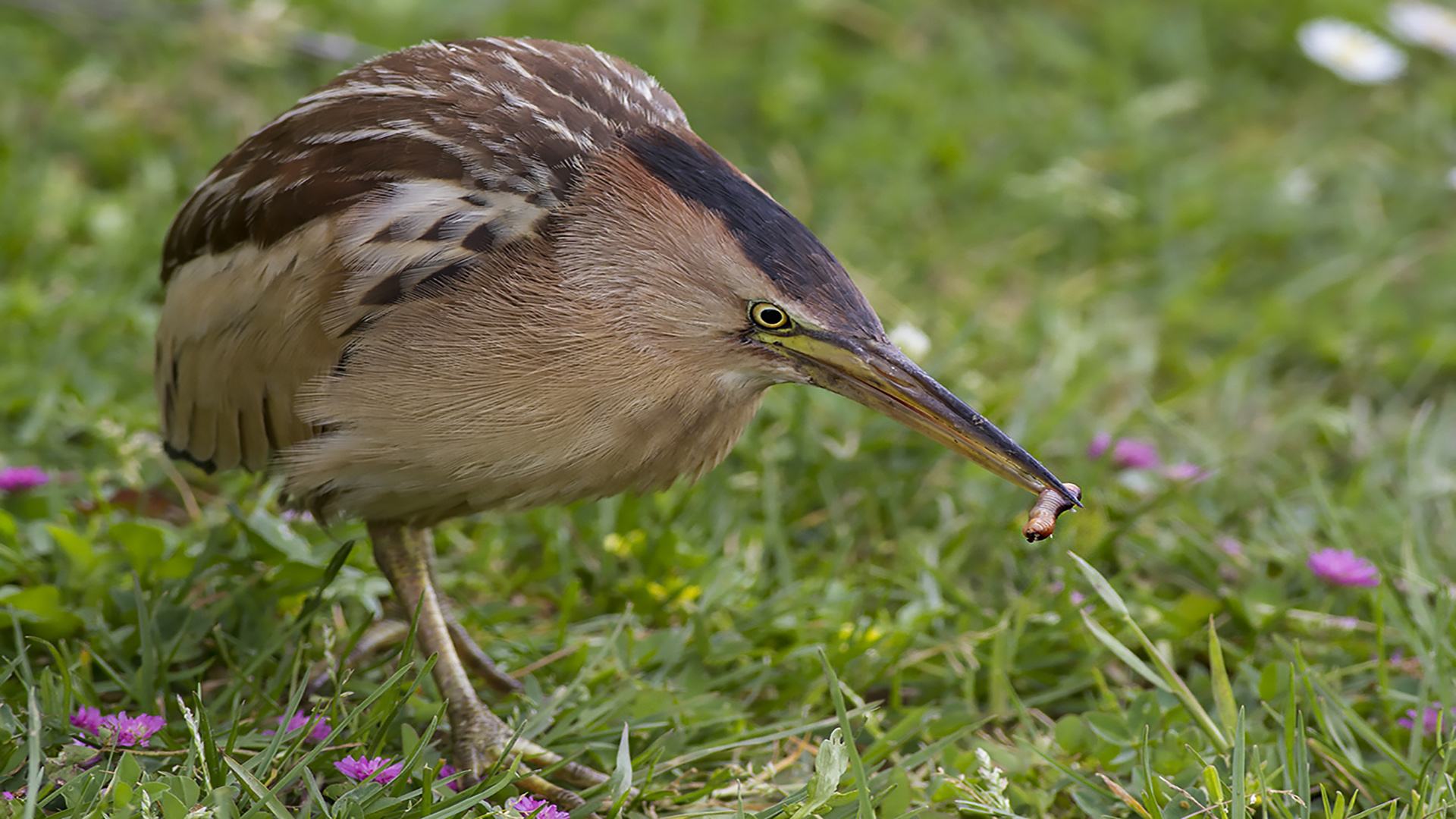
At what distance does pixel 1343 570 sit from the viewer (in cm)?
342

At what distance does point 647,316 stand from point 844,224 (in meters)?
2.55

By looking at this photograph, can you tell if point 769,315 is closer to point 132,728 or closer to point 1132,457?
point 132,728

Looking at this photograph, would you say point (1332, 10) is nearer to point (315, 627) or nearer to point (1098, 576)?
point (1098, 576)

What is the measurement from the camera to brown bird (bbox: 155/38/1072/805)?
2.73 m

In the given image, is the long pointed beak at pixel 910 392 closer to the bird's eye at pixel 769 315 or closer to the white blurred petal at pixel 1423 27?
the bird's eye at pixel 769 315

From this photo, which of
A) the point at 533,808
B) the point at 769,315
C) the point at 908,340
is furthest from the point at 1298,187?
the point at 533,808

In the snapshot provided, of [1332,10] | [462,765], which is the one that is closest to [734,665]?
[462,765]

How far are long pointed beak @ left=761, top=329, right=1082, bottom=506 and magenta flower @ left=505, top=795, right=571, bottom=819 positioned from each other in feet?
3.16

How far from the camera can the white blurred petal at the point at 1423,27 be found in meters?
6.47

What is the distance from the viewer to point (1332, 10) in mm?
6637

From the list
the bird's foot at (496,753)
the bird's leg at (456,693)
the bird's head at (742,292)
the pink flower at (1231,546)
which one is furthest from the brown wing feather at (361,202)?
the pink flower at (1231,546)

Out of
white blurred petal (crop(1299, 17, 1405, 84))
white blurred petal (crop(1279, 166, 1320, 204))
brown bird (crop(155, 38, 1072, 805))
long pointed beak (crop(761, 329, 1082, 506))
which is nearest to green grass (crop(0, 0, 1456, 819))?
white blurred petal (crop(1279, 166, 1320, 204))

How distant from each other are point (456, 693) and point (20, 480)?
1.29 m

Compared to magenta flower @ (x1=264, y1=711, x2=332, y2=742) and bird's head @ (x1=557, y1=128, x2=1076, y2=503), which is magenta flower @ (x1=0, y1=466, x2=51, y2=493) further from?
bird's head @ (x1=557, y1=128, x2=1076, y2=503)
